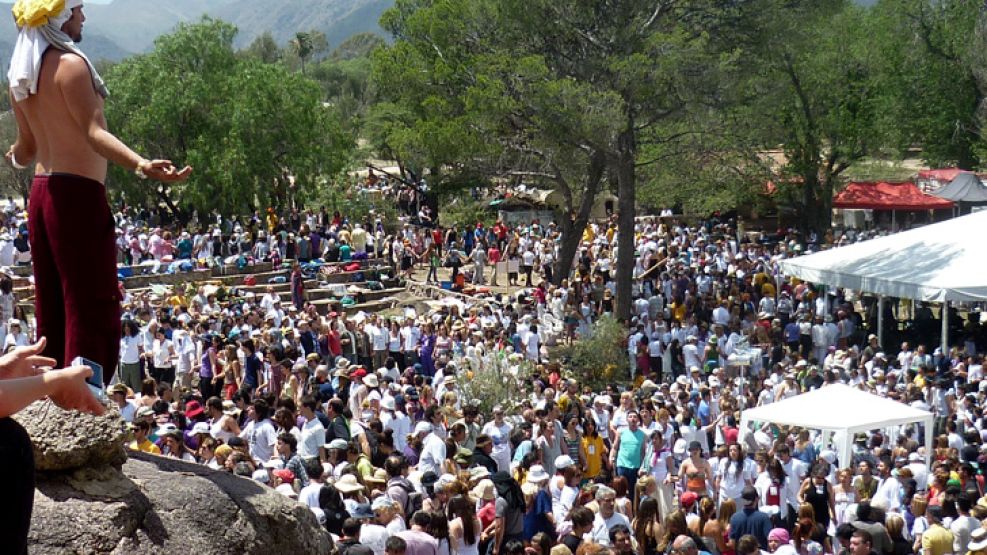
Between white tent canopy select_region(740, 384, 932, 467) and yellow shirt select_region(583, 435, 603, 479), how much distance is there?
1.61 m

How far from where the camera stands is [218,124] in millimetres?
33656

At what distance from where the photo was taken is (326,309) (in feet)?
80.7

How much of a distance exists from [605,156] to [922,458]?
43.8 ft

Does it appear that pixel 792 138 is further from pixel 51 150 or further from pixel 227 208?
pixel 51 150

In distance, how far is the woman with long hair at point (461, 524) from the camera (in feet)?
26.3

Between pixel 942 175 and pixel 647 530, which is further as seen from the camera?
pixel 942 175

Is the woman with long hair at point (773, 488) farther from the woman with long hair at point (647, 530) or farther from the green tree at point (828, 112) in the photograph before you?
the green tree at point (828, 112)

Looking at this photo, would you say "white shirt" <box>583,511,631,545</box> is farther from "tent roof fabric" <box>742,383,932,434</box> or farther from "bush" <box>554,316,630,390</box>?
"bush" <box>554,316,630,390</box>

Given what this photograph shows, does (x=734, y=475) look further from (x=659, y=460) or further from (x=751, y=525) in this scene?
(x=751, y=525)

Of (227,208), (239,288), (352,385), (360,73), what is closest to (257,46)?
(360,73)

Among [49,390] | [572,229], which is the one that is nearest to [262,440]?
[49,390]

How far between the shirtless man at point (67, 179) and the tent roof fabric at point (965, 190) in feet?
101

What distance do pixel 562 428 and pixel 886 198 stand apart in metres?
25.1

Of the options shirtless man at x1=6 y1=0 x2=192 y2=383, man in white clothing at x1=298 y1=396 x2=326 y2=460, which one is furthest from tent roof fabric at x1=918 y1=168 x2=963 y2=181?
shirtless man at x1=6 y1=0 x2=192 y2=383
